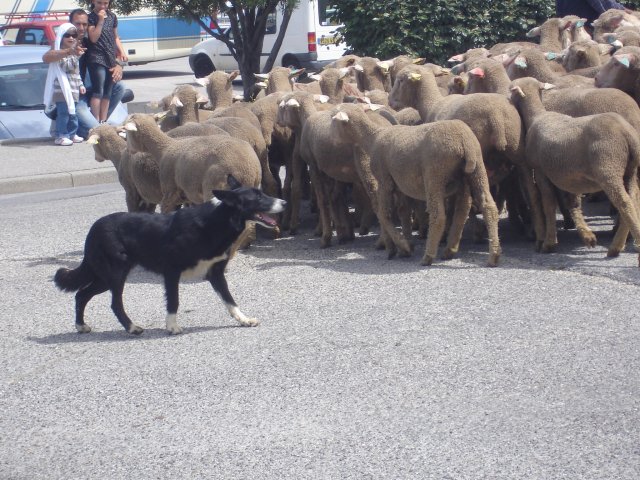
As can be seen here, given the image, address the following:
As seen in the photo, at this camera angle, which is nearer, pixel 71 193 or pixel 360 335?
pixel 360 335

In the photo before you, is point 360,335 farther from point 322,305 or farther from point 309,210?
point 309,210

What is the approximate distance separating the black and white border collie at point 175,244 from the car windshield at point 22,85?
36.0 ft

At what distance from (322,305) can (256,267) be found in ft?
5.23

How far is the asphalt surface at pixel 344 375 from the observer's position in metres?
5.17

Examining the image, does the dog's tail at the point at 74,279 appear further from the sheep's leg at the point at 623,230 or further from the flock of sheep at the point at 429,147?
the sheep's leg at the point at 623,230

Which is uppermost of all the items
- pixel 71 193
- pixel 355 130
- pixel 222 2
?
pixel 222 2

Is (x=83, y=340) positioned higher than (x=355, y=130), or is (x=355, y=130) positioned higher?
(x=355, y=130)

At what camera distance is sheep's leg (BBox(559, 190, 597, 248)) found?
905 centimetres

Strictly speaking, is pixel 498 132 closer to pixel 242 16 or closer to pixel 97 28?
pixel 97 28

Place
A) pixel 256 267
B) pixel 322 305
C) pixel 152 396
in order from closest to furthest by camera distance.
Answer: pixel 152 396 → pixel 322 305 → pixel 256 267

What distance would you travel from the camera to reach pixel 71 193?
14844 millimetres

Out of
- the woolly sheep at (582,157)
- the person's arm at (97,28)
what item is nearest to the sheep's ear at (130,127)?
the woolly sheep at (582,157)

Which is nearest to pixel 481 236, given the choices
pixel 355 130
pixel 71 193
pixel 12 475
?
pixel 355 130

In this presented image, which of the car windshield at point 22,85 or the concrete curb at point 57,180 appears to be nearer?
the concrete curb at point 57,180
